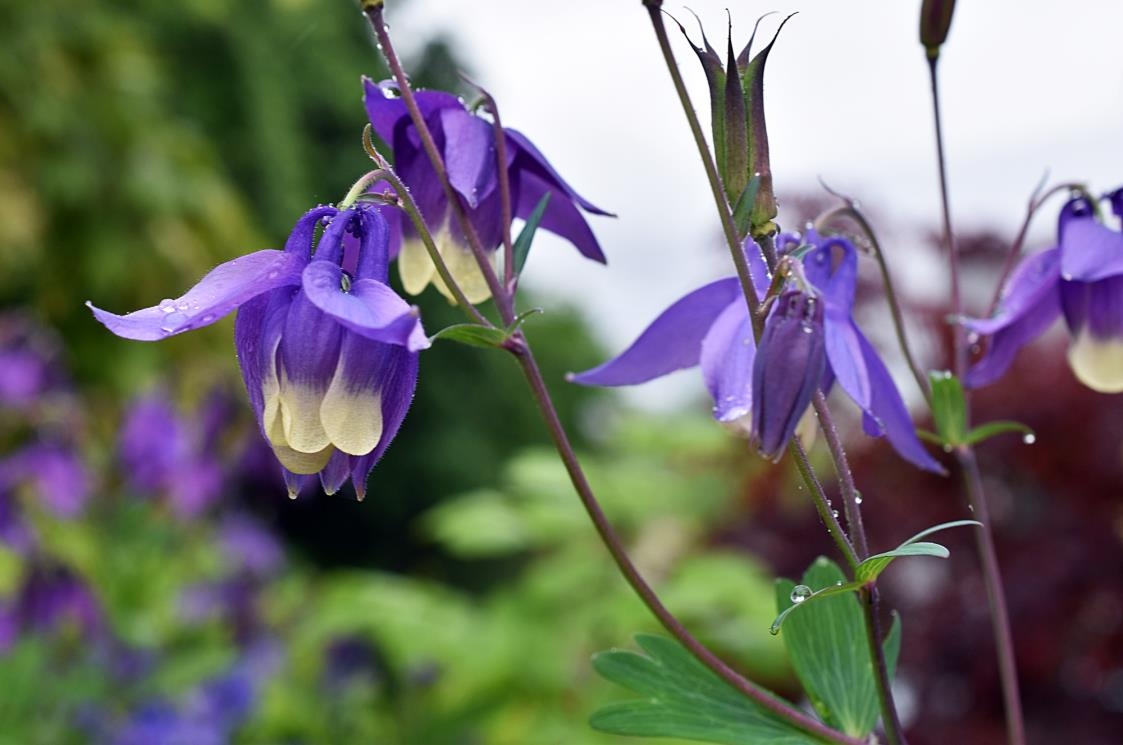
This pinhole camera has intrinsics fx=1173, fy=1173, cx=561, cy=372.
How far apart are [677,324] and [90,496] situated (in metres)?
1.73

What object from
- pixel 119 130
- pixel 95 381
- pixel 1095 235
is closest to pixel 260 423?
pixel 1095 235

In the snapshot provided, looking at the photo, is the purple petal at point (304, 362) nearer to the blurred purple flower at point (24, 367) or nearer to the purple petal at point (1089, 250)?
the purple petal at point (1089, 250)

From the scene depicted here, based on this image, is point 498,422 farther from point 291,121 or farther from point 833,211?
point 833,211

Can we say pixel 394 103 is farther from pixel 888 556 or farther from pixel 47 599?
pixel 47 599

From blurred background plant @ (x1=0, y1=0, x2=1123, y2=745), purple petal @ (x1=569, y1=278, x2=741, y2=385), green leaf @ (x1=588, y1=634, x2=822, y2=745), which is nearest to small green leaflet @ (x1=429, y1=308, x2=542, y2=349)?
purple petal @ (x1=569, y1=278, x2=741, y2=385)

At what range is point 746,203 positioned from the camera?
520 millimetres

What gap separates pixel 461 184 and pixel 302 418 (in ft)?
0.51

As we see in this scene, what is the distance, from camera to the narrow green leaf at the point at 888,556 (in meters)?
0.49

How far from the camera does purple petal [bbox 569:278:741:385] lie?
643 mm

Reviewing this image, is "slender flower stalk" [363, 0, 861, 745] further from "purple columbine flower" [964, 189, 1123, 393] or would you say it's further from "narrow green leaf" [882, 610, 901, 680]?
"purple columbine flower" [964, 189, 1123, 393]

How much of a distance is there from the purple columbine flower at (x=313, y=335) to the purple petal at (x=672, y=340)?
0.15m

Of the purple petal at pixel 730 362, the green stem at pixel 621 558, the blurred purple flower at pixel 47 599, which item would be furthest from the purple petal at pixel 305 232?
the blurred purple flower at pixel 47 599

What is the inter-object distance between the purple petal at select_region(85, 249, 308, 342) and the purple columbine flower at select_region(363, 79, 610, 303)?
0.36ft

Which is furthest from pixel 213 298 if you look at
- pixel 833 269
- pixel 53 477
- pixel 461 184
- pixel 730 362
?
pixel 53 477
